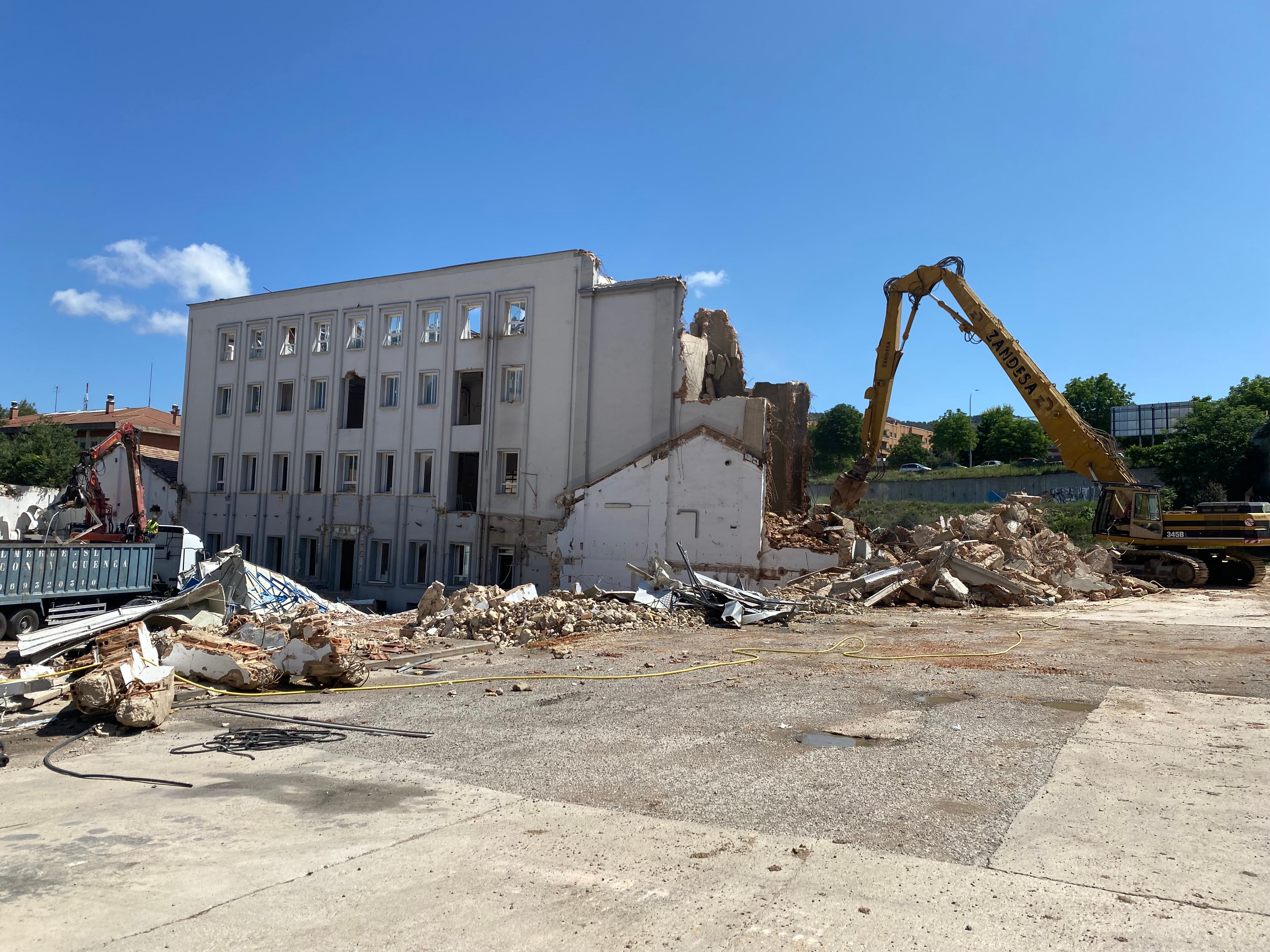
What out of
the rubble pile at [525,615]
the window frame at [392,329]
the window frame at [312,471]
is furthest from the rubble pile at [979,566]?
the window frame at [312,471]

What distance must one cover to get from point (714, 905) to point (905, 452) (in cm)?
8385

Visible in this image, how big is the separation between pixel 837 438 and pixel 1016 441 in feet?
50.3

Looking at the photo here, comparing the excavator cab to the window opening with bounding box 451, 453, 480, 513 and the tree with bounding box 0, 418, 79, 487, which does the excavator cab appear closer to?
the window opening with bounding box 451, 453, 480, 513

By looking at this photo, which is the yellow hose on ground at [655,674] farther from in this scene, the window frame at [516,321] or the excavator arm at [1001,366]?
the window frame at [516,321]

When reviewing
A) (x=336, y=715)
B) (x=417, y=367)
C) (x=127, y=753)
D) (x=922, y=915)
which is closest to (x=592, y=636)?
(x=336, y=715)

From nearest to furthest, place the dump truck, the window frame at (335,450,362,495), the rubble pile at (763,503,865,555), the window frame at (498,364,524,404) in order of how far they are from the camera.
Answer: the dump truck
the rubble pile at (763,503,865,555)
the window frame at (498,364,524,404)
the window frame at (335,450,362,495)

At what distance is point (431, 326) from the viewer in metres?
30.3

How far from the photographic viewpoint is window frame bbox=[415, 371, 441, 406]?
98.1 ft

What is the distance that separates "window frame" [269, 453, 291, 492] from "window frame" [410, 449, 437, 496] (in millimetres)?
6212

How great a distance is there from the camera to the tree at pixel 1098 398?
227 feet

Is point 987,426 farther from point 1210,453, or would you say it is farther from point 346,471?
point 346,471

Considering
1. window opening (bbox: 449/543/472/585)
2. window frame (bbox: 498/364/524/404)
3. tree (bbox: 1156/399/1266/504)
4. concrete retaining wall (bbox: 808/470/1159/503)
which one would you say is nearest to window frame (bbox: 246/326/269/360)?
window frame (bbox: 498/364/524/404)

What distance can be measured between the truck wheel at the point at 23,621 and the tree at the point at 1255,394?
196 feet

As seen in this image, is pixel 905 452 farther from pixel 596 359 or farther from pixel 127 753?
pixel 127 753
